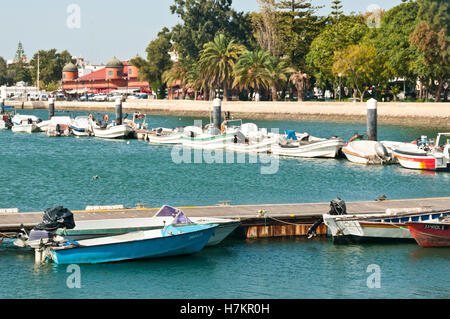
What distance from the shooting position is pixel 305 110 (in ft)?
405

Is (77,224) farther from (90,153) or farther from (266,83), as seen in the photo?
(266,83)

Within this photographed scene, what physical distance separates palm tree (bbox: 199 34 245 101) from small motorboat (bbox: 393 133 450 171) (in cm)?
7911

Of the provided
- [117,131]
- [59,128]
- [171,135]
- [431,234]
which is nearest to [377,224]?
[431,234]

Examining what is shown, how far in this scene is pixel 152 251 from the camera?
91.8ft

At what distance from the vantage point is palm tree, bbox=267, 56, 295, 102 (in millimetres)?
128700

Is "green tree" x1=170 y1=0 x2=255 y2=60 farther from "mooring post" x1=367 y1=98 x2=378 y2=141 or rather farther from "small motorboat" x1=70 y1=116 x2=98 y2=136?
"mooring post" x1=367 y1=98 x2=378 y2=141

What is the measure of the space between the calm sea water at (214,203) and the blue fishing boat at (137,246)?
0.33 metres

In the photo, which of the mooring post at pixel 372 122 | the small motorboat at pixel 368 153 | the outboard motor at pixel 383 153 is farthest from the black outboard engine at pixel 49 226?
the mooring post at pixel 372 122

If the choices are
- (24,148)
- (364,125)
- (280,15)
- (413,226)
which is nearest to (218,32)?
(280,15)

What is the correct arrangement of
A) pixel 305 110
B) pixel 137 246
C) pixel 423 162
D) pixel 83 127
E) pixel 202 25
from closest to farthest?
pixel 137 246 < pixel 423 162 < pixel 83 127 < pixel 305 110 < pixel 202 25

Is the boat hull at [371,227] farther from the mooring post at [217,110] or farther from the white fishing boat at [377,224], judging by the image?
the mooring post at [217,110]

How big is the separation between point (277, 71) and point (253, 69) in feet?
14.2

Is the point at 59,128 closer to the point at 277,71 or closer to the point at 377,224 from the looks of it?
the point at 277,71
